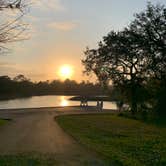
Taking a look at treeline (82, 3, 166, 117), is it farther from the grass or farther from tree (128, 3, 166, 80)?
the grass

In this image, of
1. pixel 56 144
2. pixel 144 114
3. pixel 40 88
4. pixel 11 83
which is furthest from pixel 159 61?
pixel 40 88

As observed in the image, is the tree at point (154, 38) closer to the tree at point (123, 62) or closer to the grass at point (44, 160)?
the tree at point (123, 62)

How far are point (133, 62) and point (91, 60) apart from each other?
5349mm

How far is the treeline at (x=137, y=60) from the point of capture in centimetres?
4694

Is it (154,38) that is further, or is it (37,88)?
(37,88)

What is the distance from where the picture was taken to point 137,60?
4891 cm

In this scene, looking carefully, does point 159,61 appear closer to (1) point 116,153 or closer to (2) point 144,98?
(2) point 144,98

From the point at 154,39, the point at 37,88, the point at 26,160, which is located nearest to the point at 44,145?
the point at 26,160

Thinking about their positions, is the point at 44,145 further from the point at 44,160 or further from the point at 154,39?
the point at 154,39

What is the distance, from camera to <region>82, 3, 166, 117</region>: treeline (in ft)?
154

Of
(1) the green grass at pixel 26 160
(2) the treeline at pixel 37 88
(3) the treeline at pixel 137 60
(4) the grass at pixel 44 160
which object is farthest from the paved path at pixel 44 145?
(2) the treeline at pixel 37 88

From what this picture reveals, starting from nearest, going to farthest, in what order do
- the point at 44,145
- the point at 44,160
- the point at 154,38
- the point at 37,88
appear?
the point at 44,160, the point at 44,145, the point at 154,38, the point at 37,88

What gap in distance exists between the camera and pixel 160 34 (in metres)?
46.9

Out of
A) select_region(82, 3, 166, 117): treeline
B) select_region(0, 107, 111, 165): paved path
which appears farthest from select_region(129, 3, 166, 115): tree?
select_region(0, 107, 111, 165): paved path
